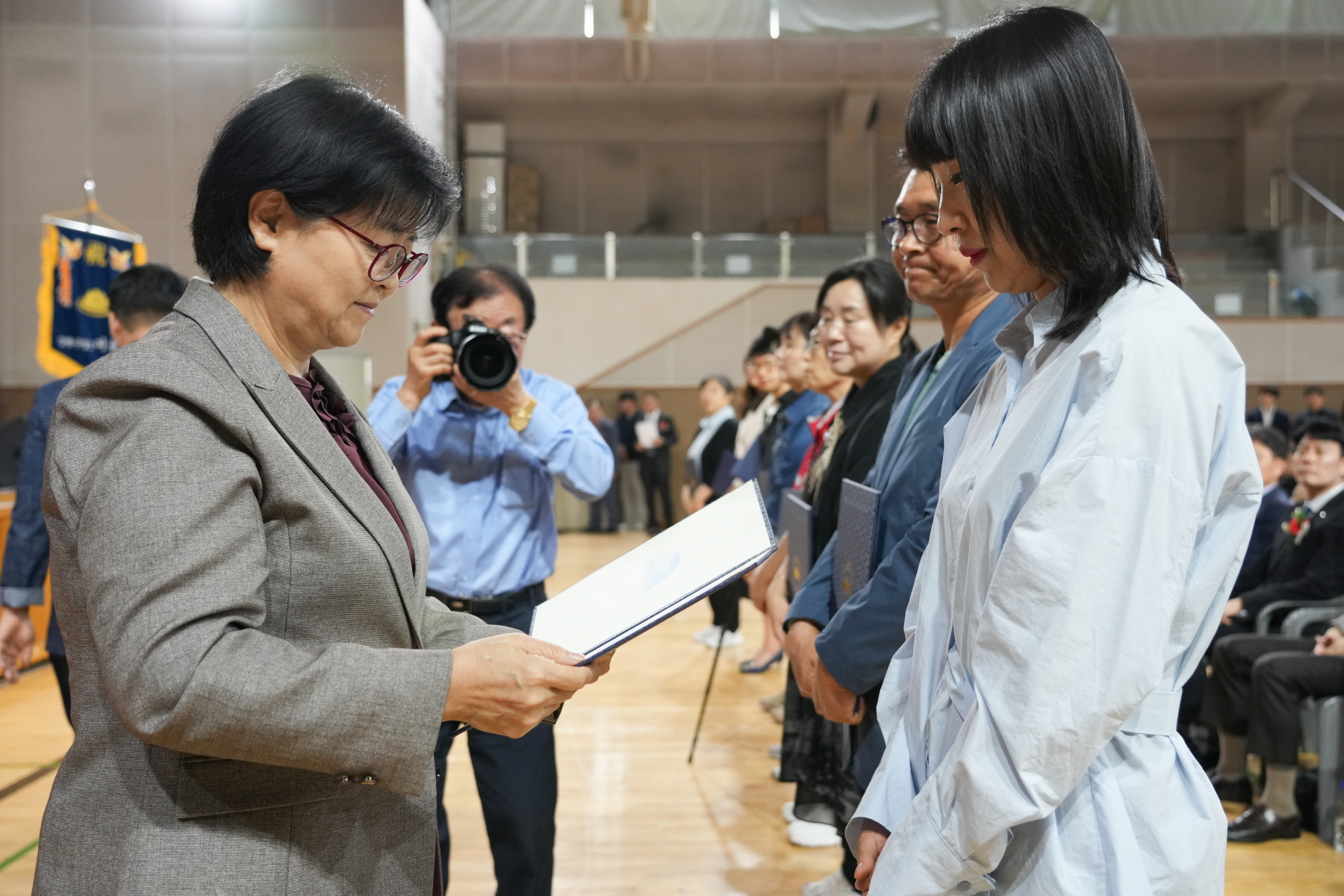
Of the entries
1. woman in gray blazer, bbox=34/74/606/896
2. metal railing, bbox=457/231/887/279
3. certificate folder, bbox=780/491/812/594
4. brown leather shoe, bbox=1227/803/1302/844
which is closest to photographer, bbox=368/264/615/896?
certificate folder, bbox=780/491/812/594

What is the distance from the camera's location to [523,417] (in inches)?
94.7

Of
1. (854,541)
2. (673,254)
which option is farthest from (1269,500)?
(673,254)

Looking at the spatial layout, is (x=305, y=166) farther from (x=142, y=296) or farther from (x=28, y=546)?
(x=28, y=546)

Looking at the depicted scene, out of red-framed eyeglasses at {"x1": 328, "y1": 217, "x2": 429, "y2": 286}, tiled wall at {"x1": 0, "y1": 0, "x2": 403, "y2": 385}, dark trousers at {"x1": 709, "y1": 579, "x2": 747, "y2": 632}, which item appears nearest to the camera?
red-framed eyeglasses at {"x1": 328, "y1": 217, "x2": 429, "y2": 286}

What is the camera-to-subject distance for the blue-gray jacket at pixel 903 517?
1.64 m

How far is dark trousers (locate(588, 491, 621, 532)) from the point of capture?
1214 cm

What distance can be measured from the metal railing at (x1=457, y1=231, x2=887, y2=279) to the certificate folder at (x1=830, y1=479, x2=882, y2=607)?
10.4m

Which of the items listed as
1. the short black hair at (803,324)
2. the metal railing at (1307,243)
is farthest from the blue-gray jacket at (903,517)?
the metal railing at (1307,243)

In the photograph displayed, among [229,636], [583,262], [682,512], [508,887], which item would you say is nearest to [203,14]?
[583,262]

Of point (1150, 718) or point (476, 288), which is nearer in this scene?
point (1150, 718)

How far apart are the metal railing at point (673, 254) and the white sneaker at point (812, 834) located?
9.34 metres

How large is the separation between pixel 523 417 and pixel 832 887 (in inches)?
56.4

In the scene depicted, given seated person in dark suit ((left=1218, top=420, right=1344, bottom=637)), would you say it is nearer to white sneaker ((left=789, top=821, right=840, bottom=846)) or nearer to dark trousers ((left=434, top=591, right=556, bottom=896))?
white sneaker ((left=789, top=821, right=840, bottom=846))

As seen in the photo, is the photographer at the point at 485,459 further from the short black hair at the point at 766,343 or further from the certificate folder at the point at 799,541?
the short black hair at the point at 766,343
